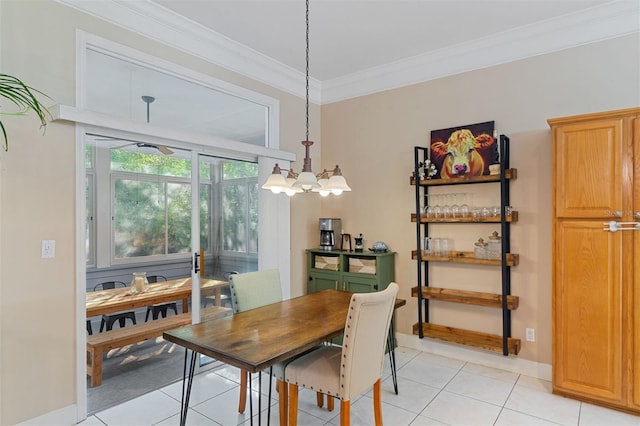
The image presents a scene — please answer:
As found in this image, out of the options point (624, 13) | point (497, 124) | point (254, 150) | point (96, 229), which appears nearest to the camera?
point (624, 13)

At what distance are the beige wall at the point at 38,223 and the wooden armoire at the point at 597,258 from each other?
11.4 ft

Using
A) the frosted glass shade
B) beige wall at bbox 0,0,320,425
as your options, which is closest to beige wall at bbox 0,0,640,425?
beige wall at bbox 0,0,320,425

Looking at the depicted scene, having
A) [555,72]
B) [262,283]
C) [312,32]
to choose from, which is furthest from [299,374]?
[555,72]

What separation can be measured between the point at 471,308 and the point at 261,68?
314cm

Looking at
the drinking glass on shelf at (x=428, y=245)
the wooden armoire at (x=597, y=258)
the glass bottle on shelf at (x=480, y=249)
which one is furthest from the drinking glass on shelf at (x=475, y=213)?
the wooden armoire at (x=597, y=258)

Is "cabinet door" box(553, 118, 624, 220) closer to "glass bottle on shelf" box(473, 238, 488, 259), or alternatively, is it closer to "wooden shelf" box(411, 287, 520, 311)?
"glass bottle on shelf" box(473, 238, 488, 259)

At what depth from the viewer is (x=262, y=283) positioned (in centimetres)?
292

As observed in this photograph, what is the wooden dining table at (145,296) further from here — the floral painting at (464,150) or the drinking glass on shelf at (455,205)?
the floral painting at (464,150)

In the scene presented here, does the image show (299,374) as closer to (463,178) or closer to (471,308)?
(471,308)

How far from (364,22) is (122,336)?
11.0 ft

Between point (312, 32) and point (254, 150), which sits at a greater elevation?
point (312, 32)

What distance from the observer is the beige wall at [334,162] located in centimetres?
221

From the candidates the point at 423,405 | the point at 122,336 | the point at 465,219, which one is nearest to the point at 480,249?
the point at 465,219

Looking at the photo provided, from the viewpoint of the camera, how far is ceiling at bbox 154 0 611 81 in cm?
278
